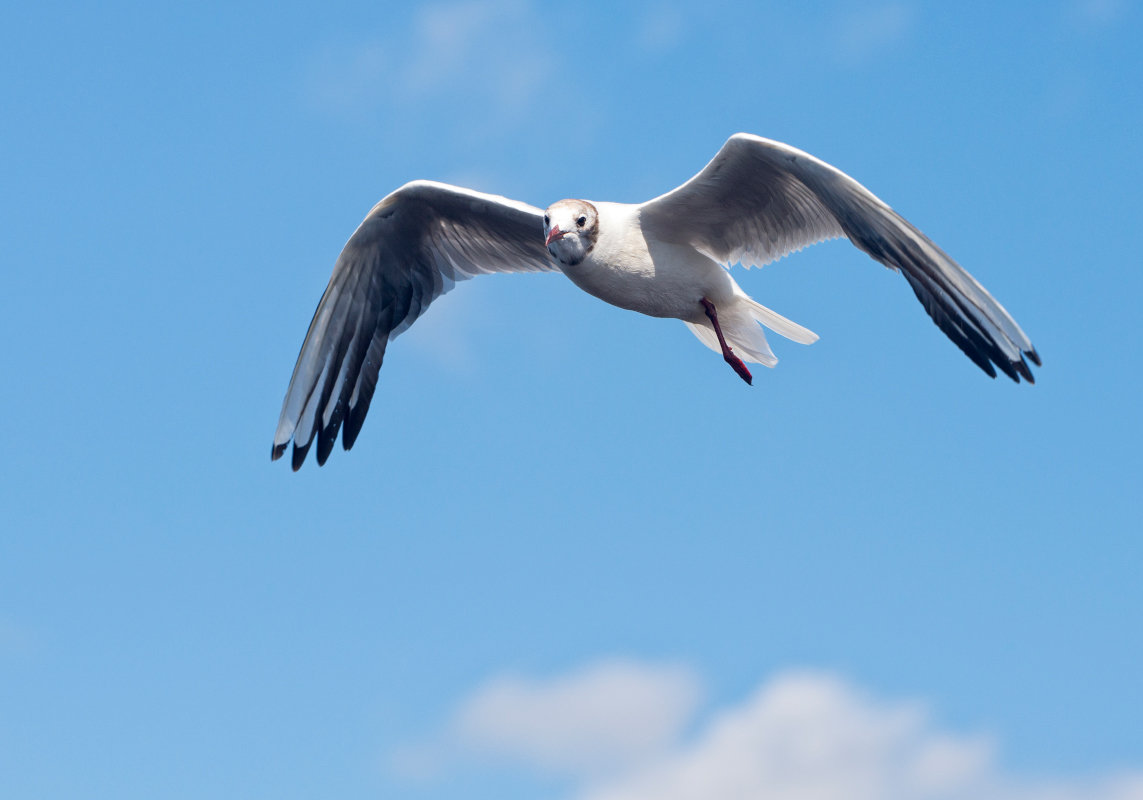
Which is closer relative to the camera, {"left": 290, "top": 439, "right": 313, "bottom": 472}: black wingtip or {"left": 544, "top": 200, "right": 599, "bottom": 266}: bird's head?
{"left": 544, "top": 200, "right": 599, "bottom": 266}: bird's head

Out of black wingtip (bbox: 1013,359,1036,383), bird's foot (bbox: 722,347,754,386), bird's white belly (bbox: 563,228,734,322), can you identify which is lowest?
black wingtip (bbox: 1013,359,1036,383)

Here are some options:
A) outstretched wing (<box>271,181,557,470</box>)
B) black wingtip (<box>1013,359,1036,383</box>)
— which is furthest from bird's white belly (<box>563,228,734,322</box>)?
black wingtip (<box>1013,359,1036,383</box>)

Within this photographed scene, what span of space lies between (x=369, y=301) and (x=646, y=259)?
314cm

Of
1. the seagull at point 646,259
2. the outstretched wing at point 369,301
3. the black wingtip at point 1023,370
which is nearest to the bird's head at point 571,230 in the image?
the seagull at point 646,259

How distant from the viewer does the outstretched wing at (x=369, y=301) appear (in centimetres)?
1156

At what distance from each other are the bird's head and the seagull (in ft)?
0.04

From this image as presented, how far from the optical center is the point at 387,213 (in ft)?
37.0

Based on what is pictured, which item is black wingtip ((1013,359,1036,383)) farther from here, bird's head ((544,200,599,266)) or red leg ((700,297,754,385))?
bird's head ((544,200,599,266))

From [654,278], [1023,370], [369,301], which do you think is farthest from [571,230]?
[1023,370]

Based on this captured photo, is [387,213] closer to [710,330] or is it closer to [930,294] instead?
[710,330]

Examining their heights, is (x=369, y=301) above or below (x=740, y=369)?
above

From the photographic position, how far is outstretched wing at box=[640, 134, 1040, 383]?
27.5ft

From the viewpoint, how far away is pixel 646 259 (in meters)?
9.92

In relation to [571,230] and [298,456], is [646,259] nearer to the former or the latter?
[571,230]
